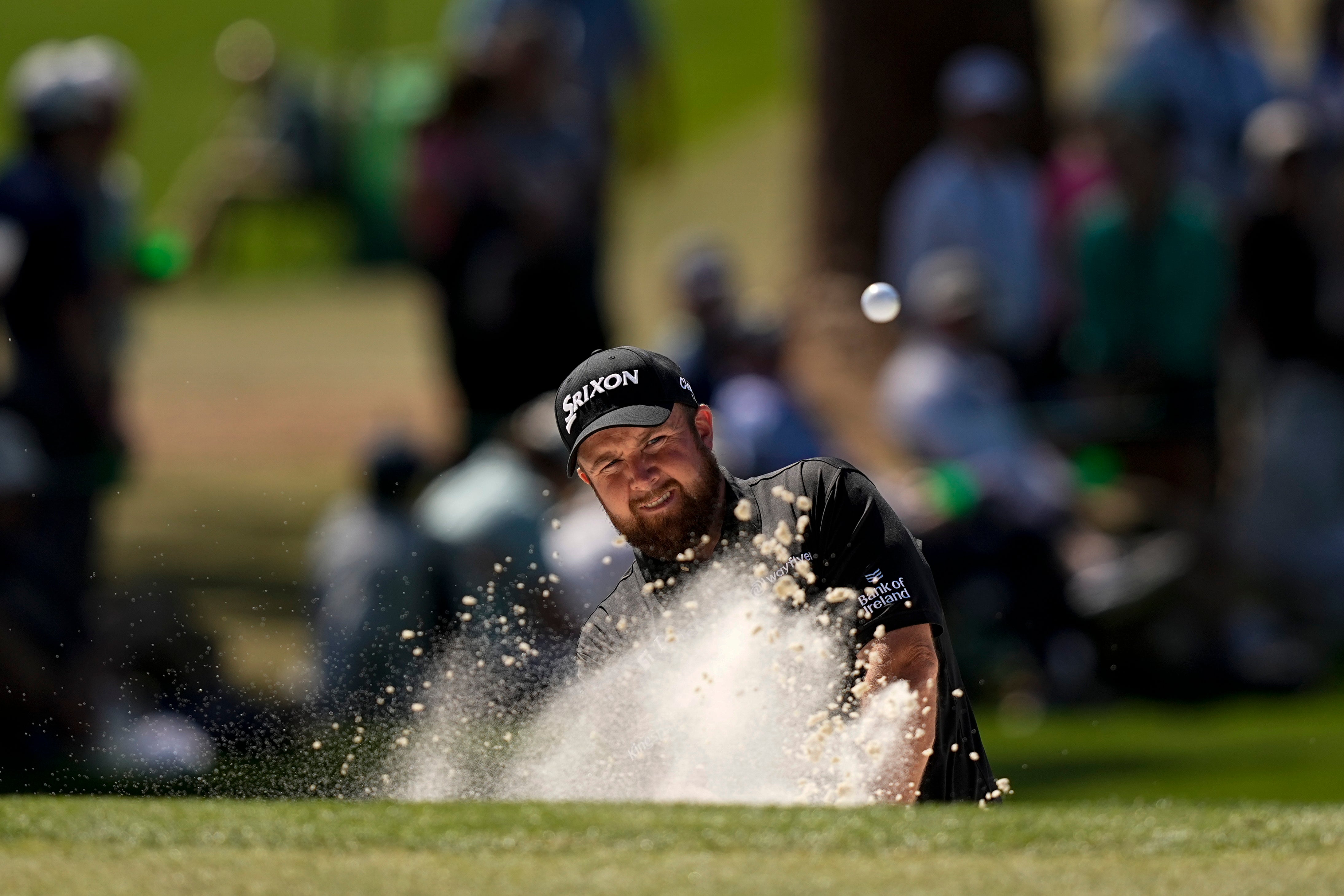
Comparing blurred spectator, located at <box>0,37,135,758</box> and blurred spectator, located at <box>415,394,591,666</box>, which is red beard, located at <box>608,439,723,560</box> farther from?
blurred spectator, located at <box>0,37,135,758</box>

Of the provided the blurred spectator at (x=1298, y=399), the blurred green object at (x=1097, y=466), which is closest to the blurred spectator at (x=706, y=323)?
the blurred green object at (x=1097, y=466)

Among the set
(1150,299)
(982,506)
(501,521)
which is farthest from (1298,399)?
(501,521)

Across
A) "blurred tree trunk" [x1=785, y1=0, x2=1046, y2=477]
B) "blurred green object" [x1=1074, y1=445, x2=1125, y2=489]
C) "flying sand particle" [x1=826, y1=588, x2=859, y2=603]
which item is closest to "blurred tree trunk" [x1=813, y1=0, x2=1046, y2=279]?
"blurred tree trunk" [x1=785, y1=0, x2=1046, y2=477]

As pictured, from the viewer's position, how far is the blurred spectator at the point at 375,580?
679 centimetres

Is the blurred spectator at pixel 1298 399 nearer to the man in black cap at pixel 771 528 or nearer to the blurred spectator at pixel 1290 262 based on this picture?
the blurred spectator at pixel 1290 262

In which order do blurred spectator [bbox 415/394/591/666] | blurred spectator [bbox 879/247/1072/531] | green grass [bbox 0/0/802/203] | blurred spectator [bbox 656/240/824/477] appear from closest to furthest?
blurred spectator [bbox 415/394/591/666]
blurred spectator [bbox 656/240/824/477]
blurred spectator [bbox 879/247/1072/531]
green grass [bbox 0/0/802/203]

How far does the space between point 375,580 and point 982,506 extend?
253 centimetres

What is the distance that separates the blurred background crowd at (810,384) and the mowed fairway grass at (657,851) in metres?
0.74

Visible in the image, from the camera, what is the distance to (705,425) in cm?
421

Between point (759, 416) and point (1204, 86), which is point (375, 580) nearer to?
point (759, 416)

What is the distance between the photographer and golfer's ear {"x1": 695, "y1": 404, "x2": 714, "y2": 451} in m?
4.20

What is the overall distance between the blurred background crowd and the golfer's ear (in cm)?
75

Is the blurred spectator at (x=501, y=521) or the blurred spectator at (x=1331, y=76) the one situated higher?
the blurred spectator at (x=1331, y=76)

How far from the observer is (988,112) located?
400 inches
